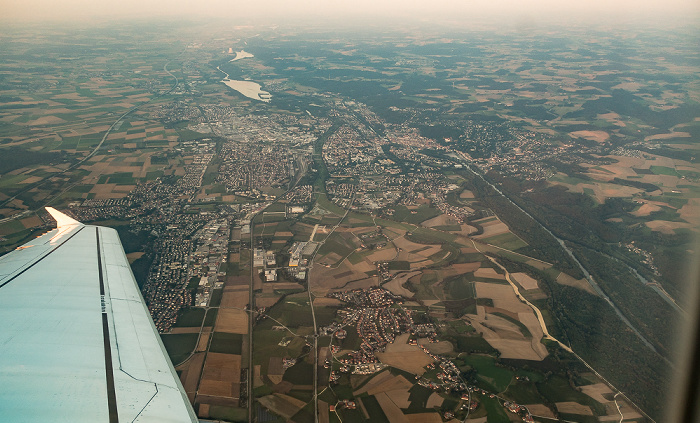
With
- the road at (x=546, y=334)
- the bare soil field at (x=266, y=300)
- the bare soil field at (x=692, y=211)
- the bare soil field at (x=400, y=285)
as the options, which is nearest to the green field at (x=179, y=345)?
the bare soil field at (x=266, y=300)

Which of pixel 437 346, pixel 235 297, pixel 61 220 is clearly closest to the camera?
pixel 61 220

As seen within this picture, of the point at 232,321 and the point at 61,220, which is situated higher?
the point at 61,220

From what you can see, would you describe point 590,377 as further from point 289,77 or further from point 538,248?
point 289,77

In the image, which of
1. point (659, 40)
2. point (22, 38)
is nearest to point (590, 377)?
point (659, 40)

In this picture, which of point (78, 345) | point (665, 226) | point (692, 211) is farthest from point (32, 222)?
point (692, 211)

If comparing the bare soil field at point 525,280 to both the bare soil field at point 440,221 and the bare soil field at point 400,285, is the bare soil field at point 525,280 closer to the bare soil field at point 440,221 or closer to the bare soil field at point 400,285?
the bare soil field at point 400,285

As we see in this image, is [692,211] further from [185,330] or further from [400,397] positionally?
[185,330]
